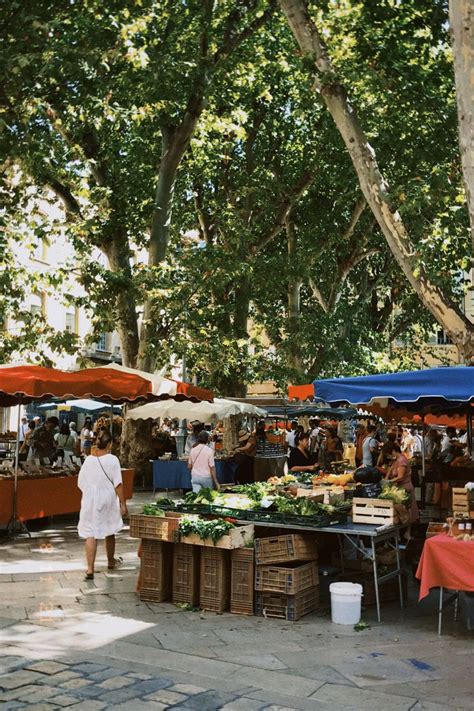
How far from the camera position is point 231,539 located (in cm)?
802

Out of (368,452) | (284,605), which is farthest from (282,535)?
(368,452)

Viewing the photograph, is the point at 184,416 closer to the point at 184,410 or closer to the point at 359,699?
the point at 184,410

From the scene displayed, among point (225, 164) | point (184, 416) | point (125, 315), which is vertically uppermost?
point (225, 164)

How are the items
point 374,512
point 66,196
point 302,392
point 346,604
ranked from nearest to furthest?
point 346,604
point 374,512
point 302,392
point 66,196

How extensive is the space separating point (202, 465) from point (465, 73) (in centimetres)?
733

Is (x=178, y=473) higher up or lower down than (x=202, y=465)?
lower down

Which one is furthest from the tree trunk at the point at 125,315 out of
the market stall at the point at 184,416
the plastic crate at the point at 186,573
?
the plastic crate at the point at 186,573

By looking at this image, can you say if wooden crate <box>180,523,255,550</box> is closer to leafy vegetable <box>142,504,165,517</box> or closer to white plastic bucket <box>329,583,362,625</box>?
leafy vegetable <box>142,504,165,517</box>

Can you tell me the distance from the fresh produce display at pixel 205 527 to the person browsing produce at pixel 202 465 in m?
4.59

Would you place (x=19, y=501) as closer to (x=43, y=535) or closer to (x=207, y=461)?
(x=43, y=535)

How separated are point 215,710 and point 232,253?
52.2 feet

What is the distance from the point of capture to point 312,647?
6.93 metres

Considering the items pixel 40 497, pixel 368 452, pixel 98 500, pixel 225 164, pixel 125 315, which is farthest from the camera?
pixel 225 164

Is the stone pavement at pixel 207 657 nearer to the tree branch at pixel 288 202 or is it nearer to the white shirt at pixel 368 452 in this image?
the white shirt at pixel 368 452
